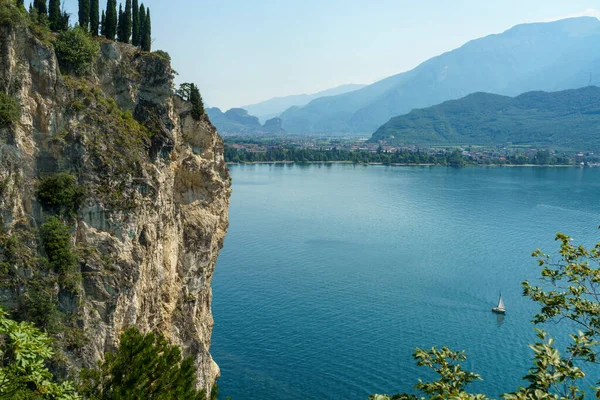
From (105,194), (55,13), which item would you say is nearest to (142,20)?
(55,13)

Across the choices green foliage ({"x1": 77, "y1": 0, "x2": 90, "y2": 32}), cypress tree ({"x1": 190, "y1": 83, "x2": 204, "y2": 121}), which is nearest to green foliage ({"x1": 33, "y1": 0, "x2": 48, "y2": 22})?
green foliage ({"x1": 77, "y1": 0, "x2": 90, "y2": 32})

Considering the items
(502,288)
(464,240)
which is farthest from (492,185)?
(502,288)

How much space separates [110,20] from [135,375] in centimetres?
1770

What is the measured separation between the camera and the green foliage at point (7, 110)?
16.1 m

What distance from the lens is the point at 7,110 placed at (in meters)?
16.2

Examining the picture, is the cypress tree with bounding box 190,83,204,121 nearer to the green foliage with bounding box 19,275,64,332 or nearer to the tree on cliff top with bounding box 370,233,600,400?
the green foliage with bounding box 19,275,64,332

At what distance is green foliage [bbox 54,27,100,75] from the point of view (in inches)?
774

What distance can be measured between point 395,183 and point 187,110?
103389 mm

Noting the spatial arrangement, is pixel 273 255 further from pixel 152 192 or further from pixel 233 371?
pixel 152 192

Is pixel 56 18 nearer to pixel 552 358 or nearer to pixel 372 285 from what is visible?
pixel 552 358

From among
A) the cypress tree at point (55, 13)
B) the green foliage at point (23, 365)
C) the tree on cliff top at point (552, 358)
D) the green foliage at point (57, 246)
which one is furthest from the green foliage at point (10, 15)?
the tree on cliff top at point (552, 358)

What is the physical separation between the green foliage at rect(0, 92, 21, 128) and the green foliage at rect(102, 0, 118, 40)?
32.3ft

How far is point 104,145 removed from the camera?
1897cm

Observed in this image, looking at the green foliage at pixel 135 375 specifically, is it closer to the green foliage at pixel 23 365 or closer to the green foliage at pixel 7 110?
the green foliage at pixel 23 365
